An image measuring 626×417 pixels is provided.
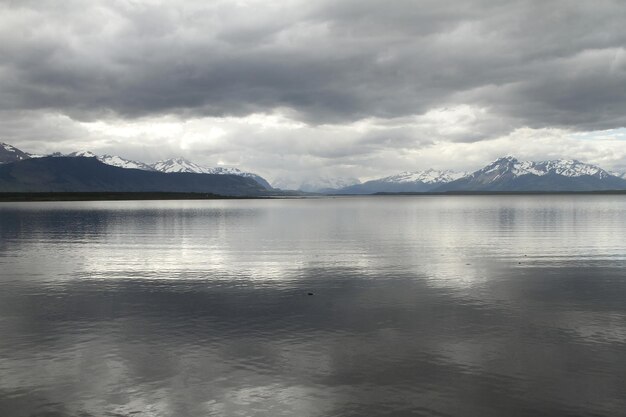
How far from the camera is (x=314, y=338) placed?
27328mm

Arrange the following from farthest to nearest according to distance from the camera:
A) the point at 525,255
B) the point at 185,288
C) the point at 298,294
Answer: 1. the point at 525,255
2. the point at 185,288
3. the point at 298,294

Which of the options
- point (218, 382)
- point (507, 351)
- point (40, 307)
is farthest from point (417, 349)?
point (40, 307)

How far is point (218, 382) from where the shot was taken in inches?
832

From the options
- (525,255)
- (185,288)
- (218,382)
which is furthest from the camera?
(525,255)

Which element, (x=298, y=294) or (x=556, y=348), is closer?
(x=556, y=348)

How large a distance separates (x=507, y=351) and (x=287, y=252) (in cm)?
4457

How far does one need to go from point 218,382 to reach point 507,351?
562 inches

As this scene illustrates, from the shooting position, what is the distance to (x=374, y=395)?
64.9 ft

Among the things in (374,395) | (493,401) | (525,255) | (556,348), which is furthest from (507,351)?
(525,255)

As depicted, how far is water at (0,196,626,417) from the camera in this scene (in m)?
19.4

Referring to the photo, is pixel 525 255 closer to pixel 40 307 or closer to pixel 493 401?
pixel 493 401

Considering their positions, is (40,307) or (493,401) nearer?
(493,401)

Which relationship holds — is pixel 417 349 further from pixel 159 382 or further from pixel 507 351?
pixel 159 382

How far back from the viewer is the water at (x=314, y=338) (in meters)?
19.4
